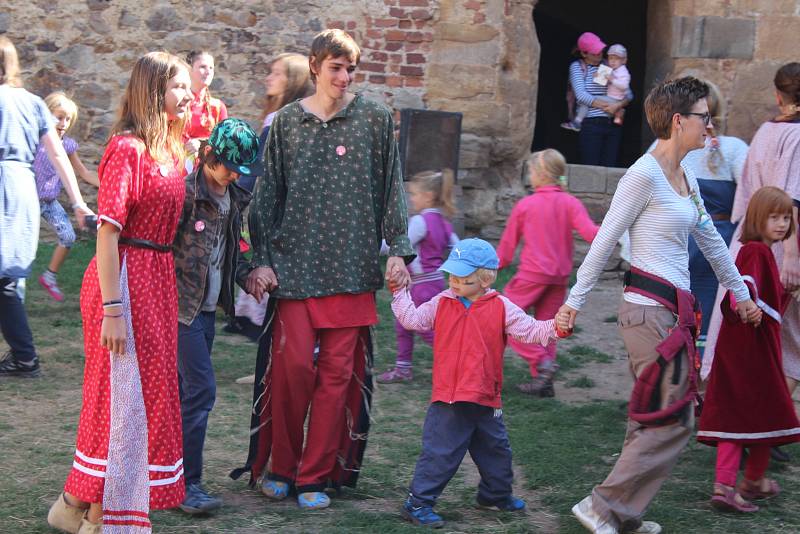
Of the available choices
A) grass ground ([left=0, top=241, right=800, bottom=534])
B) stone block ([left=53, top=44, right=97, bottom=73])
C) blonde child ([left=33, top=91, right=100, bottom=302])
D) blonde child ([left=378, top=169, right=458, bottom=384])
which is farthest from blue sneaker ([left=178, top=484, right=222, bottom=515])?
stone block ([left=53, top=44, right=97, bottom=73])

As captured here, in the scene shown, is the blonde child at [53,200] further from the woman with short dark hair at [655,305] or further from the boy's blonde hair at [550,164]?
the woman with short dark hair at [655,305]

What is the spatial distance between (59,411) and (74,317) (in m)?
2.01

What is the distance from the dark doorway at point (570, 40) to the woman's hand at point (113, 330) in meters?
9.31

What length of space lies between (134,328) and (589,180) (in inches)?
249

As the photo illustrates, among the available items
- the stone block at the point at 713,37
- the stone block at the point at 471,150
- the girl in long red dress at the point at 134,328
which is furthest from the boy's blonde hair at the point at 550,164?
the stone block at the point at 713,37

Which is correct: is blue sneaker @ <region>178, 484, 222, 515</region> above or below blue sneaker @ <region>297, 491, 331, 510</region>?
above

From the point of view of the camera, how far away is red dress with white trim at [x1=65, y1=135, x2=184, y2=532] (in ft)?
11.6

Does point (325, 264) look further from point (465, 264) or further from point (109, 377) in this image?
point (109, 377)

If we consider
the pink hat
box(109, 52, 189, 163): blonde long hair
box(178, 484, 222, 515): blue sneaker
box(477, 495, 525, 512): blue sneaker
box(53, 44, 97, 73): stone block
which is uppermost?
the pink hat

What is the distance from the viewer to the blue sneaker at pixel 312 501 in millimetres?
4152

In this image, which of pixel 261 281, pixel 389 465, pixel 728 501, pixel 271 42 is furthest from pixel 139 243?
pixel 271 42

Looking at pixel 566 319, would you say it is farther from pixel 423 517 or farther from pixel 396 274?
pixel 423 517

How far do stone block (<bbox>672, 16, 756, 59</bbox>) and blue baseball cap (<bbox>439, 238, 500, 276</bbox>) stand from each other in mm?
5695

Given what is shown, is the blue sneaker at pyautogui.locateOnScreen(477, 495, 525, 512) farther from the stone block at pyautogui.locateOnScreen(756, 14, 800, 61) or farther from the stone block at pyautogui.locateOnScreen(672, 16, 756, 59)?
the stone block at pyautogui.locateOnScreen(756, 14, 800, 61)
